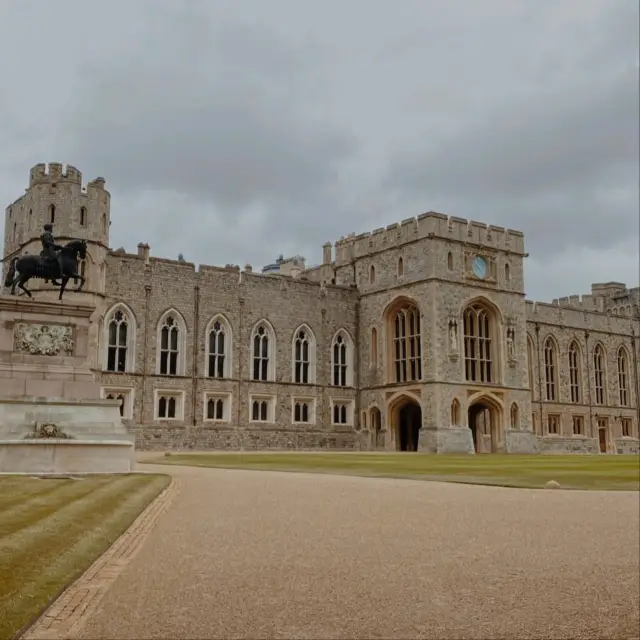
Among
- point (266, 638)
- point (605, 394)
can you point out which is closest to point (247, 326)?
point (605, 394)

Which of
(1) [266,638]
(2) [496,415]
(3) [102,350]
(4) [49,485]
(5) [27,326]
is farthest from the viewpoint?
(2) [496,415]

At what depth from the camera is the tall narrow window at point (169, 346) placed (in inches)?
1437

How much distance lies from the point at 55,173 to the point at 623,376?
124 ft

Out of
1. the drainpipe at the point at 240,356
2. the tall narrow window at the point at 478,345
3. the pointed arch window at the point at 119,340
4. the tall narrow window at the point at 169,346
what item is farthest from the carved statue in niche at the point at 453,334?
the pointed arch window at the point at 119,340

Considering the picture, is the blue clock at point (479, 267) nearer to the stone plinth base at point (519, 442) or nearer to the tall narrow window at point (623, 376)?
the stone plinth base at point (519, 442)

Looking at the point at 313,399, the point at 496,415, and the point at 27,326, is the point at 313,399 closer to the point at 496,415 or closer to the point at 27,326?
the point at 496,415

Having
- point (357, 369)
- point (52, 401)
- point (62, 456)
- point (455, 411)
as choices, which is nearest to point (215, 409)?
point (357, 369)

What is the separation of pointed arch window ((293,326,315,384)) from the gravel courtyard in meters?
28.1

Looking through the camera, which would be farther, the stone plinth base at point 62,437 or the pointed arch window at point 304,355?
the pointed arch window at point 304,355

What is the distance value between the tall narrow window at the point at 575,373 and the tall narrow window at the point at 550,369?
4.79ft

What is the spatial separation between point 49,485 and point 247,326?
26453 millimetres

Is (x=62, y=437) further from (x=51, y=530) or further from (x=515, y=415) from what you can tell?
(x=515, y=415)

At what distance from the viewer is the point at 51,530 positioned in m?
8.26

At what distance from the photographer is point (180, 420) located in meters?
36.2
